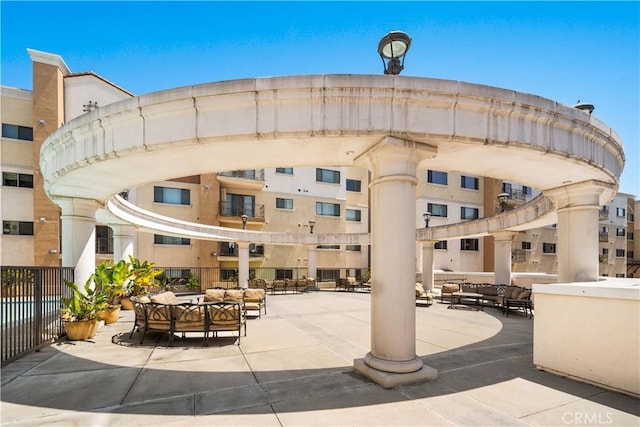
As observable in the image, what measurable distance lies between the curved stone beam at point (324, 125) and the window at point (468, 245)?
31683mm

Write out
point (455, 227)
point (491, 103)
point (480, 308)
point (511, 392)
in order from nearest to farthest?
1. point (511, 392)
2. point (491, 103)
3. point (480, 308)
4. point (455, 227)

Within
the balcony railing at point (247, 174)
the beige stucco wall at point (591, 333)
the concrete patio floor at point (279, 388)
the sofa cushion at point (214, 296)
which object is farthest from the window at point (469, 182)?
the beige stucco wall at point (591, 333)

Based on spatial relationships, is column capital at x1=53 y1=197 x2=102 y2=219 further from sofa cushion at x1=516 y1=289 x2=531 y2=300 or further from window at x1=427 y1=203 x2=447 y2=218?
window at x1=427 y1=203 x2=447 y2=218

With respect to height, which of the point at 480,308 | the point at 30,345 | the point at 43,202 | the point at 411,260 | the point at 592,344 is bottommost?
the point at 480,308

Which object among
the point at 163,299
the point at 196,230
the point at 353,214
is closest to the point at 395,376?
the point at 163,299

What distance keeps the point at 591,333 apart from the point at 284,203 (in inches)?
1108

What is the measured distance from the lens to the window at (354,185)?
119ft

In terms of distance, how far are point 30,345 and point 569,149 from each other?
41.1ft

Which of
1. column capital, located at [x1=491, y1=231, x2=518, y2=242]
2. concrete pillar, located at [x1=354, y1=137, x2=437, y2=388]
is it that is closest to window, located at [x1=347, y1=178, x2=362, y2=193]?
column capital, located at [x1=491, y1=231, x2=518, y2=242]

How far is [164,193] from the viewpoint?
1124 inches

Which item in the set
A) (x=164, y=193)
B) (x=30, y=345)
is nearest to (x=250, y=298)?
(x=30, y=345)

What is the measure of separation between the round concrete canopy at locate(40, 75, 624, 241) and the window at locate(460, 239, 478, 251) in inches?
1246

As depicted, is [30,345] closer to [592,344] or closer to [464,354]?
[464,354]

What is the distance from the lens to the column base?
5433 millimetres
